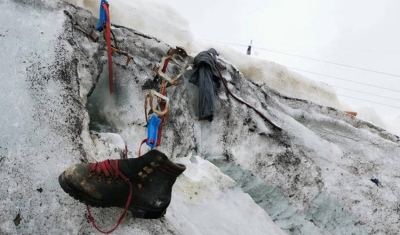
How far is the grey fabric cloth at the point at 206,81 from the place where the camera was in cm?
466

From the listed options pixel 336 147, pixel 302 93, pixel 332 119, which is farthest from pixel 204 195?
pixel 302 93

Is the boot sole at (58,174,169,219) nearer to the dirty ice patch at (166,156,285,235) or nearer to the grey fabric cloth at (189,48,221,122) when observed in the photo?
the dirty ice patch at (166,156,285,235)

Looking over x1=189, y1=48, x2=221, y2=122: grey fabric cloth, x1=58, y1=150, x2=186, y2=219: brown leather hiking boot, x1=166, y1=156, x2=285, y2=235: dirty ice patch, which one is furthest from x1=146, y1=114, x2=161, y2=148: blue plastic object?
x1=189, y1=48, x2=221, y2=122: grey fabric cloth

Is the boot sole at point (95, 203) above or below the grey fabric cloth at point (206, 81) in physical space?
below

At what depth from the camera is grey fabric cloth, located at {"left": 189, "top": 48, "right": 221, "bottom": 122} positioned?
15.3 feet

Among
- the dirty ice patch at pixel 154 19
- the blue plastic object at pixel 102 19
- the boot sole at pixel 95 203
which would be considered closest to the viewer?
the boot sole at pixel 95 203

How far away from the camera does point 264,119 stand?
513 cm

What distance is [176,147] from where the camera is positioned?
4230 millimetres

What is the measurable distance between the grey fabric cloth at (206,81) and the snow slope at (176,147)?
13 cm

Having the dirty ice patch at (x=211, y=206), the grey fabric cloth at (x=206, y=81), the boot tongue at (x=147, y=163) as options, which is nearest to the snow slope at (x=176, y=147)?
the dirty ice patch at (x=211, y=206)

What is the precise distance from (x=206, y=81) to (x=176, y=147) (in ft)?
3.42

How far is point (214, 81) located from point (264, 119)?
0.81 metres

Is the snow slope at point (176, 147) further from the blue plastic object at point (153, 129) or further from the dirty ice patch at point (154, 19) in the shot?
the dirty ice patch at point (154, 19)

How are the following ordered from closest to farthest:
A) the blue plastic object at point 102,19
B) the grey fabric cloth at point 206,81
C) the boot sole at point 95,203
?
the boot sole at point 95,203, the blue plastic object at point 102,19, the grey fabric cloth at point 206,81
